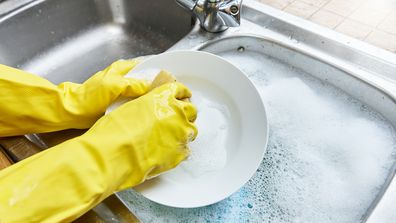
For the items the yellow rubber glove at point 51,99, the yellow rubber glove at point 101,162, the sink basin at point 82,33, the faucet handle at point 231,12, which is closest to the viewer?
the yellow rubber glove at point 101,162

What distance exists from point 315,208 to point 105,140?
0.36 m

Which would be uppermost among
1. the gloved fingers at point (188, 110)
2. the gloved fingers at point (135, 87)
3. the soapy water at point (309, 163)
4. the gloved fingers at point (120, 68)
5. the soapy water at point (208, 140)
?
the gloved fingers at point (120, 68)

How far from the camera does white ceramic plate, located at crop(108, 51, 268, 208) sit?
17.1 inches

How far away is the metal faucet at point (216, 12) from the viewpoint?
0.67 m

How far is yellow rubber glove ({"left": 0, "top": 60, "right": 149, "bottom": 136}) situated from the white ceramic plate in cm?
4

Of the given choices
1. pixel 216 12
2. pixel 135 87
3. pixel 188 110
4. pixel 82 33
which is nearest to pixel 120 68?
pixel 135 87

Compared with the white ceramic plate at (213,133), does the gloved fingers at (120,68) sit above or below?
above

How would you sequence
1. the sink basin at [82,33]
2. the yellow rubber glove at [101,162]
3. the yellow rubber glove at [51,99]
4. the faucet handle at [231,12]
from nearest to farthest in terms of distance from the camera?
the yellow rubber glove at [101,162]
the yellow rubber glove at [51,99]
the faucet handle at [231,12]
the sink basin at [82,33]

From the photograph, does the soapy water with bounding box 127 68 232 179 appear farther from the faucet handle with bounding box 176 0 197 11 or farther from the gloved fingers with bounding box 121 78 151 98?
the faucet handle with bounding box 176 0 197 11

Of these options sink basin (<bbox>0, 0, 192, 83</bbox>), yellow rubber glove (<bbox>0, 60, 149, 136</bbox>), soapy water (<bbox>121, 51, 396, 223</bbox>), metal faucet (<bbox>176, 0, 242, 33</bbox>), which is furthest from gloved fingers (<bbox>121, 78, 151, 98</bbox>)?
sink basin (<bbox>0, 0, 192, 83</bbox>)

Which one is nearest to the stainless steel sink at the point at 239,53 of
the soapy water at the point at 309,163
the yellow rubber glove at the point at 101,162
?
the soapy water at the point at 309,163

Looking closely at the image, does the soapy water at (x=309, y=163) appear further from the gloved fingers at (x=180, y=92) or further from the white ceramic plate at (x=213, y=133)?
the gloved fingers at (x=180, y=92)

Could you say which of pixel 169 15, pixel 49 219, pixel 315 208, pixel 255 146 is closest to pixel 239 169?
pixel 255 146

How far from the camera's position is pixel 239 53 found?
729 mm
